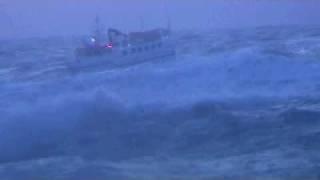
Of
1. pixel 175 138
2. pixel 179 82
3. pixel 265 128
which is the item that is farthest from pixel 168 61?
pixel 265 128

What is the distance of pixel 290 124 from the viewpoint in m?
4.06

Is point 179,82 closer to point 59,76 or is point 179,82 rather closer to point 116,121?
point 116,121

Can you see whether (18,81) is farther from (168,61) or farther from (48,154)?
(168,61)

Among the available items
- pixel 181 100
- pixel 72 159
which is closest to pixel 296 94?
pixel 181 100

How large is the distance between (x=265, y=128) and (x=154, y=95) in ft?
2.43

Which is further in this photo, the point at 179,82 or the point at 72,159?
the point at 179,82

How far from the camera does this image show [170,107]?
397cm

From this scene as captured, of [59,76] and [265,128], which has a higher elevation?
[59,76]

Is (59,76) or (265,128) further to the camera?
(265,128)

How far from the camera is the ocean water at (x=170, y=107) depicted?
3.70 meters

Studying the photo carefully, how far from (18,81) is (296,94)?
1.68m

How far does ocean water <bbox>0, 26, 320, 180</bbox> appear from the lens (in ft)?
12.1

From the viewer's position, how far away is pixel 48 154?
3.85 m

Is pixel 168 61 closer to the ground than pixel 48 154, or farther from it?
farther from it
